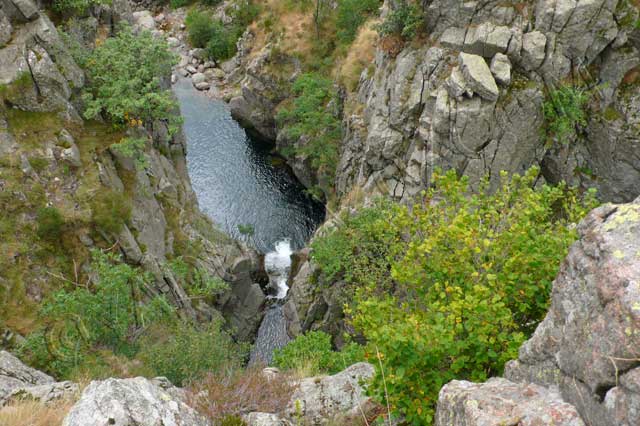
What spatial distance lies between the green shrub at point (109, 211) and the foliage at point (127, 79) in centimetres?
529

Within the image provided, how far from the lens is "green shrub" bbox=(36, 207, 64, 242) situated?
24.6 meters

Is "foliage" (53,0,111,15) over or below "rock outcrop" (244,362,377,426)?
over

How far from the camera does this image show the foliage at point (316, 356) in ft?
72.6

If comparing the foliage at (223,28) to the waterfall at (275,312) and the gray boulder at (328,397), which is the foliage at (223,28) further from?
the gray boulder at (328,397)

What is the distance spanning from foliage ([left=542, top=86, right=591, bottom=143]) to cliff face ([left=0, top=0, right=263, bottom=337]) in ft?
89.0

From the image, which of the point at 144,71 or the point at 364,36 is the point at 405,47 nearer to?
the point at 364,36

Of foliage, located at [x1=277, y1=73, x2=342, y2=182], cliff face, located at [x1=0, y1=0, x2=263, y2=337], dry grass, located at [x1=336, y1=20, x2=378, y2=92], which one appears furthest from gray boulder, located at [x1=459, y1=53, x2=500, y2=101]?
cliff face, located at [x1=0, y1=0, x2=263, y2=337]

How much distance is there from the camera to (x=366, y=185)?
125 feet

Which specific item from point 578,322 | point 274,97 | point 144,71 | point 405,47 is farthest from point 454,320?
point 274,97

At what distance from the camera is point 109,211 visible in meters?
26.8

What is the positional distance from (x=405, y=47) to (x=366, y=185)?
37.6 ft

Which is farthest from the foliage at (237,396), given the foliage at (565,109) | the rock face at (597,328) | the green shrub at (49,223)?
the foliage at (565,109)

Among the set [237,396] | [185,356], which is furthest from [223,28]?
[237,396]

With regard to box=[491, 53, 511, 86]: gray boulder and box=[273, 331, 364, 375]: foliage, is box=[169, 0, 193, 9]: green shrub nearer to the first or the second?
box=[491, 53, 511, 86]: gray boulder
